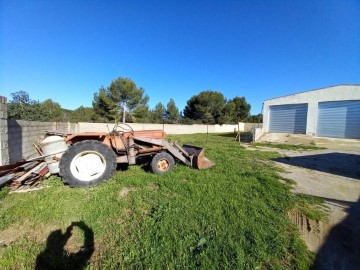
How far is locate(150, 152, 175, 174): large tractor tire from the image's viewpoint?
16.5ft

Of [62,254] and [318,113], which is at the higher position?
[318,113]

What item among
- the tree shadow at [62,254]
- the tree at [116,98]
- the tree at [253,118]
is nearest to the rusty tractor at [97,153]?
the tree shadow at [62,254]

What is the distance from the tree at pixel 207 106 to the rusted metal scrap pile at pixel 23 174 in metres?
35.5

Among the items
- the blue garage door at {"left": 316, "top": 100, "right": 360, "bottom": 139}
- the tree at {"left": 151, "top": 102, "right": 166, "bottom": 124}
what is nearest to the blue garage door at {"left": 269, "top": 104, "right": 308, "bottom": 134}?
the blue garage door at {"left": 316, "top": 100, "right": 360, "bottom": 139}

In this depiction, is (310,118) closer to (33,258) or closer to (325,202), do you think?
(325,202)

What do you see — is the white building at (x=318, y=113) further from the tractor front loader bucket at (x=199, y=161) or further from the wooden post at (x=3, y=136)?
the wooden post at (x=3, y=136)

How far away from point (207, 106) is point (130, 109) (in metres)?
15.2

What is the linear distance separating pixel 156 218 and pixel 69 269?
1.19 meters

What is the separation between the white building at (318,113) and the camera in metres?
13.8

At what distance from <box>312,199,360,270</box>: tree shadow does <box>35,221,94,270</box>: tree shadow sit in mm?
2565

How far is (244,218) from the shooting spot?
295 cm

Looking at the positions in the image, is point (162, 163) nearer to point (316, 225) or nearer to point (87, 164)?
point (87, 164)

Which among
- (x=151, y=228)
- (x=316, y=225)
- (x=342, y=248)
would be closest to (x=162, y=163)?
(x=151, y=228)

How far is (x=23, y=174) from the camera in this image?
4.05 m
